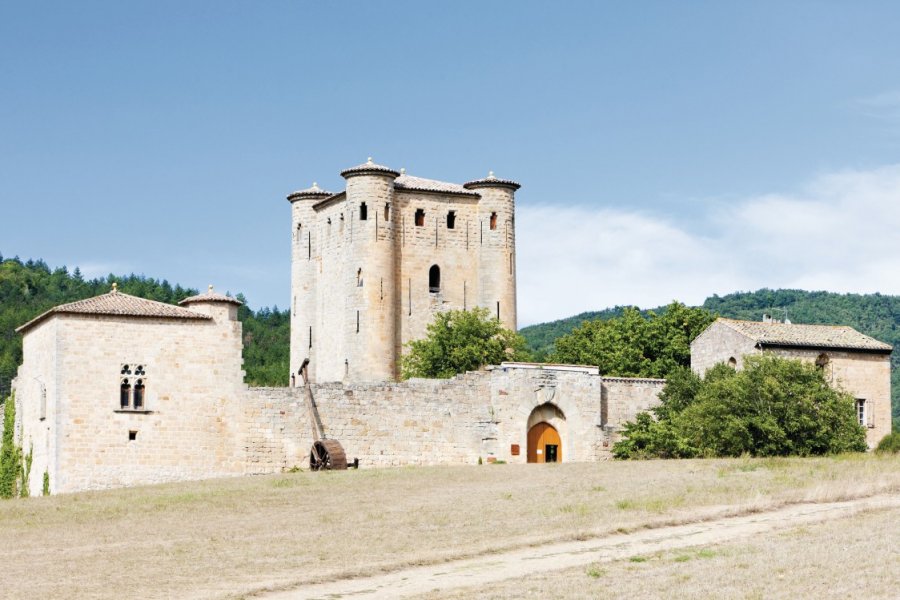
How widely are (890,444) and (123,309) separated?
969 inches

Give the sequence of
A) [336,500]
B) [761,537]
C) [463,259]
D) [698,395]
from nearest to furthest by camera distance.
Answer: [761,537] → [336,500] → [698,395] → [463,259]

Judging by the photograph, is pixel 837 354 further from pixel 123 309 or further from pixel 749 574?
pixel 749 574

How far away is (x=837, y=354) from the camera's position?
50344mm

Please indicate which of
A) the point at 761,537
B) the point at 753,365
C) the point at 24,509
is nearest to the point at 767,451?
the point at 753,365

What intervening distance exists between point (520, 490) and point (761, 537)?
9.12m

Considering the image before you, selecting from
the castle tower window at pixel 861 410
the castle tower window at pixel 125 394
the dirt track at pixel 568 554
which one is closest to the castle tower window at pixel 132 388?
the castle tower window at pixel 125 394

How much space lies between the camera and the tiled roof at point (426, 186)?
6419cm

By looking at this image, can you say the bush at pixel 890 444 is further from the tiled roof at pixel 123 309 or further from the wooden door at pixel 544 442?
the tiled roof at pixel 123 309

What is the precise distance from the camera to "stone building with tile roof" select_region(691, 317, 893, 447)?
163ft

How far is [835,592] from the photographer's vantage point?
2188cm

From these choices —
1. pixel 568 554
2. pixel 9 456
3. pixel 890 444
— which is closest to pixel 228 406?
pixel 9 456

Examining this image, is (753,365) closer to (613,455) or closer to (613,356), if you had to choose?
(613,455)

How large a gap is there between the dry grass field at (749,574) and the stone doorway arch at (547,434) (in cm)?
2022

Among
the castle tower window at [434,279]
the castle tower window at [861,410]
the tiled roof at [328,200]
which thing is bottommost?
the castle tower window at [861,410]
